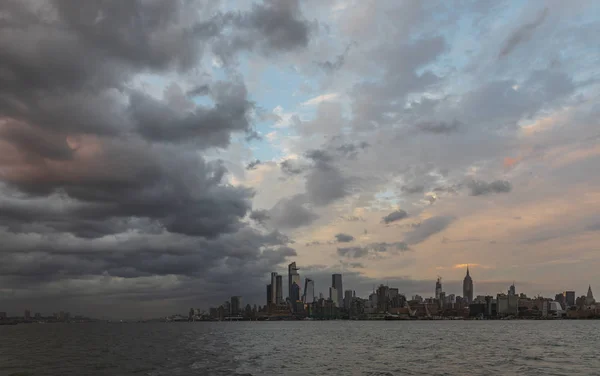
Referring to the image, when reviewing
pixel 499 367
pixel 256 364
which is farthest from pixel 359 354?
pixel 499 367

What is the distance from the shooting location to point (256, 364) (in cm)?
9544

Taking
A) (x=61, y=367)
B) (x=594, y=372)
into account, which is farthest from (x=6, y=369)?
(x=594, y=372)

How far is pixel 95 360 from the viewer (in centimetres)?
10838

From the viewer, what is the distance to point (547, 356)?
343ft

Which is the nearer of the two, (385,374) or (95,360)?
(385,374)

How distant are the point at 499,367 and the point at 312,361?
35.9 meters

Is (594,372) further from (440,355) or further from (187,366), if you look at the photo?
(187,366)

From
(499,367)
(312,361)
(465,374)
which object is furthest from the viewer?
(312,361)

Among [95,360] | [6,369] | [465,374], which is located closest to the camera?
[465,374]

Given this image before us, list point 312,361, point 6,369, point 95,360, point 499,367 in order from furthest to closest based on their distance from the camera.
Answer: point 95,360 < point 312,361 < point 6,369 < point 499,367

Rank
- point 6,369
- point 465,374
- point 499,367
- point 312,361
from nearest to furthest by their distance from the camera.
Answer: point 465,374
point 499,367
point 6,369
point 312,361

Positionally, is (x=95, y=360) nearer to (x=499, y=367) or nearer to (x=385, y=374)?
(x=385, y=374)

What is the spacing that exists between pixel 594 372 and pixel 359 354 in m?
49.9

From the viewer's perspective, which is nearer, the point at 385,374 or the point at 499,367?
the point at 385,374
